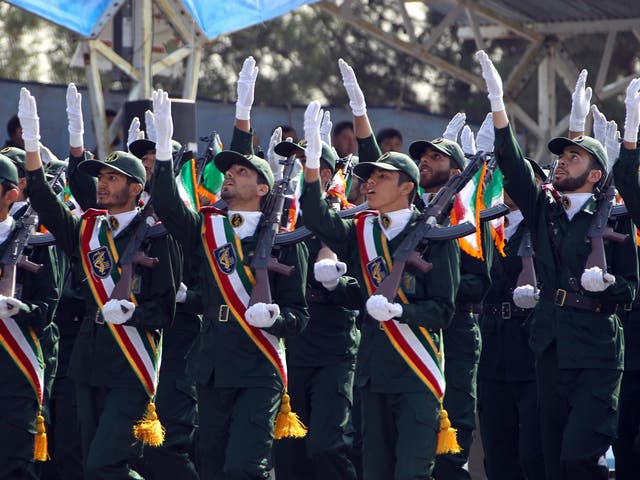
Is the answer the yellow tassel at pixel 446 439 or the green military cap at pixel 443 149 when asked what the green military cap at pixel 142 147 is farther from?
the yellow tassel at pixel 446 439

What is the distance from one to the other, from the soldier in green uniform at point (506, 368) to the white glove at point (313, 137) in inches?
82.5

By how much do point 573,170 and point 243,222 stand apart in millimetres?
1890

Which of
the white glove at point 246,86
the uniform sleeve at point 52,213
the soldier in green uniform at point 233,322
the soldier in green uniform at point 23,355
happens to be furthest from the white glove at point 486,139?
the soldier in green uniform at point 23,355

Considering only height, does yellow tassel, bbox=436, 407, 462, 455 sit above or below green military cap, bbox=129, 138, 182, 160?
below

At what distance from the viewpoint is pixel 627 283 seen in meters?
8.64

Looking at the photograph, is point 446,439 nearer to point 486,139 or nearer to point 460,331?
point 460,331

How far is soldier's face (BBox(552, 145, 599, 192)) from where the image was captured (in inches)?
349

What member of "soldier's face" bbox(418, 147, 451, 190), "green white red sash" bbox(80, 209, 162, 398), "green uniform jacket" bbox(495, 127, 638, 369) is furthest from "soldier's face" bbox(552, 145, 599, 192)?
"green white red sash" bbox(80, 209, 162, 398)

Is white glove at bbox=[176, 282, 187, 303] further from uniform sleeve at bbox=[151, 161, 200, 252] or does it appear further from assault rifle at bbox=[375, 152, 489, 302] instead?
assault rifle at bbox=[375, 152, 489, 302]

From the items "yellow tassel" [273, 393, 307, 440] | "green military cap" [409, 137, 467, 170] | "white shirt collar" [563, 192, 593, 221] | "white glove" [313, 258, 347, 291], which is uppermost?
"green military cap" [409, 137, 467, 170]

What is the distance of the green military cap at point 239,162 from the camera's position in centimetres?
878

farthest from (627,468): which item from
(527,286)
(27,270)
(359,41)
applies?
(359,41)

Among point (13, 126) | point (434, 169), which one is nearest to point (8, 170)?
point (434, 169)

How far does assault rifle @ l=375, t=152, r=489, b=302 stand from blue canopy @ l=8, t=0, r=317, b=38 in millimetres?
3995
